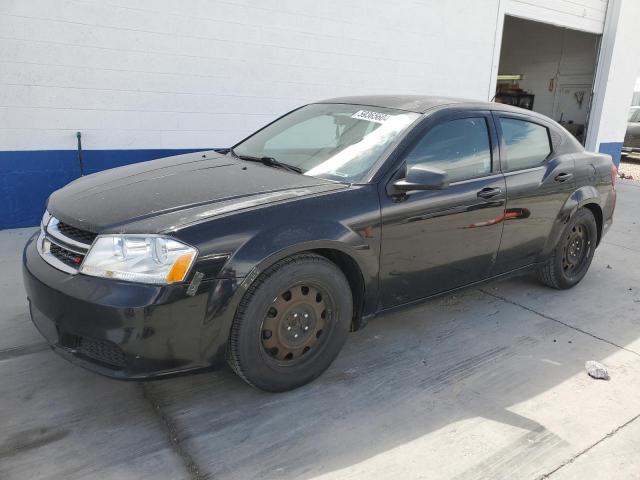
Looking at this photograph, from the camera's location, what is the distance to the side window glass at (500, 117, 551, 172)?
3.69 metres

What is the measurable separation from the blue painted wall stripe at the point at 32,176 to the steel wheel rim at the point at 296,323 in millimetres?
3986

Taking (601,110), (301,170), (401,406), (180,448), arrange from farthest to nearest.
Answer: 1. (601,110)
2. (301,170)
3. (401,406)
4. (180,448)

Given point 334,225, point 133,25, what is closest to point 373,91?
point 133,25

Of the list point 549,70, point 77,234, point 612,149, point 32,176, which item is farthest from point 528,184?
point 549,70

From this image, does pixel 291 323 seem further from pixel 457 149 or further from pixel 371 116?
pixel 457 149

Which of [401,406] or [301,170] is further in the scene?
[301,170]

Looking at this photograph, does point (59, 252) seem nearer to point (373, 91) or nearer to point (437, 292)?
point (437, 292)

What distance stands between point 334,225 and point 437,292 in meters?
1.05

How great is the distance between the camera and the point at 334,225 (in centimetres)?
273

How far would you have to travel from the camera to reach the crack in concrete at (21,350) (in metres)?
3.11

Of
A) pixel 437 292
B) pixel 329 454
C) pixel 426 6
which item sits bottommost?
pixel 329 454

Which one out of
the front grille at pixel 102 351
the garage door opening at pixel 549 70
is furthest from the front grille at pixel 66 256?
the garage door opening at pixel 549 70

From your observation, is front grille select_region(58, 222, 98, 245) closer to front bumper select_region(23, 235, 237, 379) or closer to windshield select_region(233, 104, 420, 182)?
front bumper select_region(23, 235, 237, 379)

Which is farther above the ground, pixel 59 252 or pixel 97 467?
pixel 59 252
